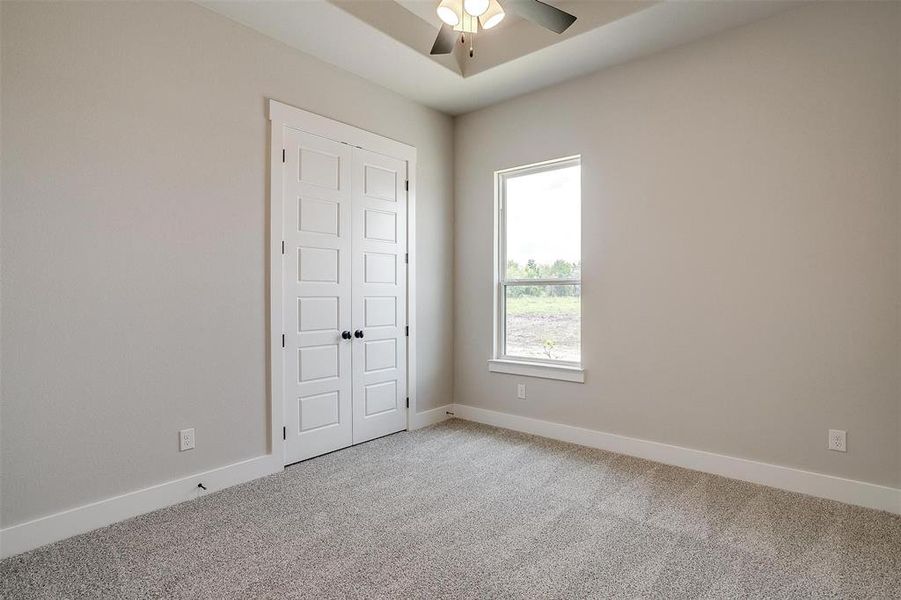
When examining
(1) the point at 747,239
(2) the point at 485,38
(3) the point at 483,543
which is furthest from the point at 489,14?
(3) the point at 483,543

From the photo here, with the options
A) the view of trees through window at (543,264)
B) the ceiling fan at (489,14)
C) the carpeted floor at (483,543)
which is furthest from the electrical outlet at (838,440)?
the ceiling fan at (489,14)

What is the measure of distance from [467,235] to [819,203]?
261 cm

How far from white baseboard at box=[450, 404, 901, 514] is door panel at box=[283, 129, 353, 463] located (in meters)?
1.52

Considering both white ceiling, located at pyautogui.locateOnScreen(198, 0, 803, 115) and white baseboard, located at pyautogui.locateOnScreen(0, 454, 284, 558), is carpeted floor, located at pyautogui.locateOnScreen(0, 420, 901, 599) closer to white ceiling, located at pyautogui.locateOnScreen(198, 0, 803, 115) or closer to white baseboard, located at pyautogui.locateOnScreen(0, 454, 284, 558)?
white baseboard, located at pyautogui.locateOnScreen(0, 454, 284, 558)

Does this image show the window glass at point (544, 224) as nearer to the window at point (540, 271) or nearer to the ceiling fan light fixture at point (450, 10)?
the window at point (540, 271)

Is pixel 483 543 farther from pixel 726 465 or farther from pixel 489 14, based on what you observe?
pixel 489 14

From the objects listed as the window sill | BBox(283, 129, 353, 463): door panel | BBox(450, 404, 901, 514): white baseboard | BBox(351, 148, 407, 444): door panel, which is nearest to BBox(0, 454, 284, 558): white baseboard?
BBox(283, 129, 353, 463): door panel

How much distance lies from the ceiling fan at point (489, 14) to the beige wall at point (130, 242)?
1391 millimetres

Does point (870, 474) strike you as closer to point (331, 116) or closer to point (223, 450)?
point (223, 450)

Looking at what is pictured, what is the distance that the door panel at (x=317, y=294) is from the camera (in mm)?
3291

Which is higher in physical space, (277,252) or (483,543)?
(277,252)

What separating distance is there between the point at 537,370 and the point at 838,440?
1964 mm

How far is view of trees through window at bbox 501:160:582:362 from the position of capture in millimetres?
3881

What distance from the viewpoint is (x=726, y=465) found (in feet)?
10.2
